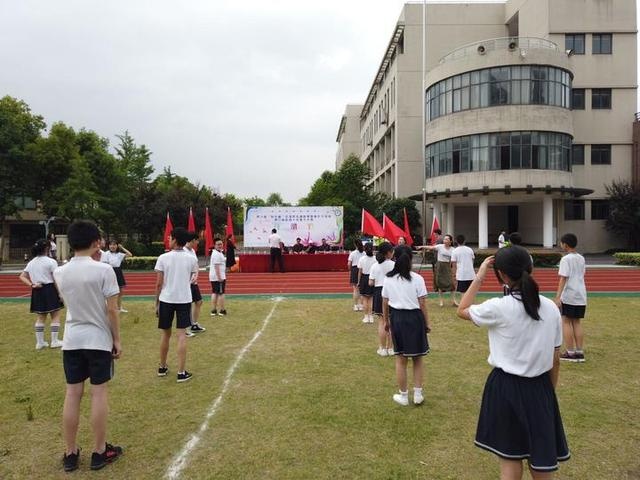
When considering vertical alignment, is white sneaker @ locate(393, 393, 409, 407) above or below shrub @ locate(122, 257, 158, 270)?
below

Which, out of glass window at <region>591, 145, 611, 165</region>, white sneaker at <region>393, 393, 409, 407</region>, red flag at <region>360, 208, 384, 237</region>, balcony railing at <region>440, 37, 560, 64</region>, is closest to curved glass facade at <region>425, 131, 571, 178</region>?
glass window at <region>591, 145, 611, 165</region>

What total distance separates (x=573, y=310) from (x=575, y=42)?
34.2 m

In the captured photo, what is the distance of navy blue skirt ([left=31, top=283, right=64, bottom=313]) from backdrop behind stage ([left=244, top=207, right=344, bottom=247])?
1455cm

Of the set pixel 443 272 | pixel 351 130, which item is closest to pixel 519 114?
pixel 443 272

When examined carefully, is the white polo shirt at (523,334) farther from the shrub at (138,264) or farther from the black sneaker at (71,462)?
the shrub at (138,264)

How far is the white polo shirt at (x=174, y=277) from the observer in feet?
18.9

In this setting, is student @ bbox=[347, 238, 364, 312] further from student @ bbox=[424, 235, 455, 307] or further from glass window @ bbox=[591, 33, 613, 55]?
glass window @ bbox=[591, 33, 613, 55]

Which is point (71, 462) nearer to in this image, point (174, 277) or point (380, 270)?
point (174, 277)

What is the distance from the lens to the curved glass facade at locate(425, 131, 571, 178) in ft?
96.1

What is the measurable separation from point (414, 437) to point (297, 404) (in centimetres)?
139

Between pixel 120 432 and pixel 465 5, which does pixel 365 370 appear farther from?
pixel 465 5

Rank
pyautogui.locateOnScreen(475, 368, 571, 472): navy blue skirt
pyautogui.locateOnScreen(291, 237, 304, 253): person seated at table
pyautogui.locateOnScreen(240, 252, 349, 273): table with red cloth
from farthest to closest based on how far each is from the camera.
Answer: pyautogui.locateOnScreen(291, 237, 304, 253): person seated at table < pyautogui.locateOnScreen(240, 252, 349, 273): table with red cloth < pyautogui.locateOnScreen(475, 368, 571, 472): navy blue skirt

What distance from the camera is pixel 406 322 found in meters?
4.98

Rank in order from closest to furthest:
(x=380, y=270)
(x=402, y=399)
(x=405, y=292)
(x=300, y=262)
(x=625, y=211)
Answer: (x=402, y=399) < (x=405, y=292) < (x=380, y=270) < (x=300, y=262) < (x=625, y=211)
